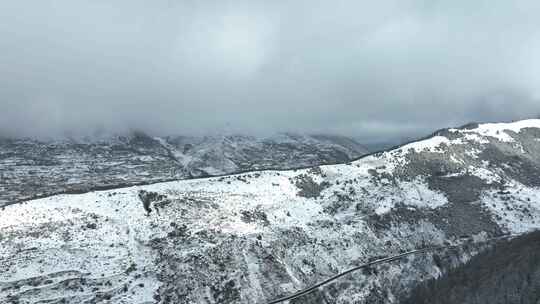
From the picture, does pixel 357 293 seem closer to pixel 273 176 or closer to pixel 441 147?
pixel 273 176

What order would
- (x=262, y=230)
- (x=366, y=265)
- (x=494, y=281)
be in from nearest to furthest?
(x=494, y=281) → (x=366, y=265) → (x=262, y=230)

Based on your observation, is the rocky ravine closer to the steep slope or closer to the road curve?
the road curve

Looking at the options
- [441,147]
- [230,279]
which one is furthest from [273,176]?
[441,147]

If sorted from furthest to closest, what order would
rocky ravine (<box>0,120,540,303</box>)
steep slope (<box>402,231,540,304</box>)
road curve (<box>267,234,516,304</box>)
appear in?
road curve (<box>267,234,516,304</box>) < rocky ravine (<box>0,120,540,303</box>) < steep slope (<box>402,231,540,304</box>)

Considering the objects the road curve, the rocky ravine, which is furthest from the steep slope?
the road curve

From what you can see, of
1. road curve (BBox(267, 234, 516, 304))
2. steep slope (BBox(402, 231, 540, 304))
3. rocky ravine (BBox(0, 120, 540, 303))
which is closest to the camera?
steep slope (BBox(402, 231, 540, 304))

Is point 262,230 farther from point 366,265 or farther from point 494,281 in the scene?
point 494,281

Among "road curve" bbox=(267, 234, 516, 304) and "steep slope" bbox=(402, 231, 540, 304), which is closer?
"steep slope" bbox=(402, 231, 540, 304)

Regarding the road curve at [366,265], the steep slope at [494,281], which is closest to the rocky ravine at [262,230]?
the road curve at [366,265]

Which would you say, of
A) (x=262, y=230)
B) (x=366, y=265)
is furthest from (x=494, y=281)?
(x=262, y=230)

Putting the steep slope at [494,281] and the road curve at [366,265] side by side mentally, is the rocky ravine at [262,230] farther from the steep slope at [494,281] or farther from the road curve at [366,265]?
the steep slope at [494,281]
